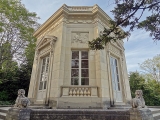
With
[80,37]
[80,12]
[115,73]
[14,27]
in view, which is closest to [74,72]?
[80,37]

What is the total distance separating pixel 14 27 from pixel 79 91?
909cm

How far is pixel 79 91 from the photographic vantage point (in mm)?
5492

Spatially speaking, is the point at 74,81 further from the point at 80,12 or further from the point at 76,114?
the point at 80,12

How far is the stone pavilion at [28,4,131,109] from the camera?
545 cm

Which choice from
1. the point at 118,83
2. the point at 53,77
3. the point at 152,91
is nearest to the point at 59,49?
the point at 53,77

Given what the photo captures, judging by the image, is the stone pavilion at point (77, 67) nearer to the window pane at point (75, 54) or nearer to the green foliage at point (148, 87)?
the window pane at point (75, 54)

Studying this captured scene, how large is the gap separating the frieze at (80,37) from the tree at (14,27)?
642 centimetres

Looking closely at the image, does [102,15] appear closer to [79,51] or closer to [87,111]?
[79,51]

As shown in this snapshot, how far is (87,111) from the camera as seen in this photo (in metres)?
3.42

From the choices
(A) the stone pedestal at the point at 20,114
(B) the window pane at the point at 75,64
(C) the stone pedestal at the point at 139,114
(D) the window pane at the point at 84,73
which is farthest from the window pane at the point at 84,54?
(A) the stone pedestal at the point at 20,114

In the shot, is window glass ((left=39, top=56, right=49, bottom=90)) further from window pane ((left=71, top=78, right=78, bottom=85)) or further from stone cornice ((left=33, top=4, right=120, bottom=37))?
stone cornice ((left=33, top=4, right=120, bottom=37))

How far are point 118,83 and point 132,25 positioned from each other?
13.2 feet

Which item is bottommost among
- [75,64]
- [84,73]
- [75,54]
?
[84,73]

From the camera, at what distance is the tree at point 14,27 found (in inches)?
393
